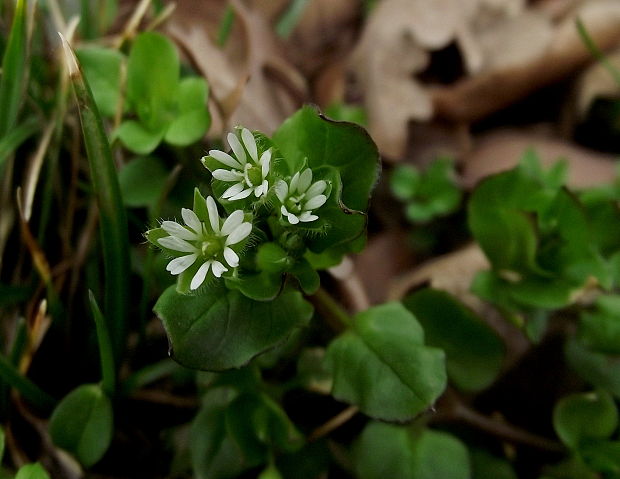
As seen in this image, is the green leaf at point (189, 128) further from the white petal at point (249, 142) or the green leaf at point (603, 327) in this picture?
the green leaf at point (603, 327)

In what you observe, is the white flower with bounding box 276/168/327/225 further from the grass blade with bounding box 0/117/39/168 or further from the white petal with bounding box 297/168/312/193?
the grass blade with bounding box 0/117/39/168

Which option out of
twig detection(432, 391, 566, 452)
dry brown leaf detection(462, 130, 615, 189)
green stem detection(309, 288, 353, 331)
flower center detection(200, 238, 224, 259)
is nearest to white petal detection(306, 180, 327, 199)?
flower center detection(200, 238, 224, 259)

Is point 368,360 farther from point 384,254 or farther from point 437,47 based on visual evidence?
point 437,47

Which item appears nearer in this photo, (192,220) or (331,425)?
(192,220)

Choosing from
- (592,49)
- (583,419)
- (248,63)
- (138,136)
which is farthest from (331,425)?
(592,49)

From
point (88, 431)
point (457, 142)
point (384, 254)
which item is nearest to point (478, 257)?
point (384, 254)

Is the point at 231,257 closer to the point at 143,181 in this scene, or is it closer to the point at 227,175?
the point at 227,175
